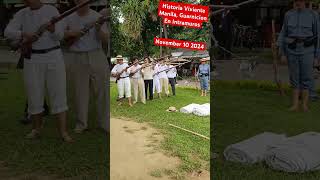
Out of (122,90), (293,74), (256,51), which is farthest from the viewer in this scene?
(293,74)

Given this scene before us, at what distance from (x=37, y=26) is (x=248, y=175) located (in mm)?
1188

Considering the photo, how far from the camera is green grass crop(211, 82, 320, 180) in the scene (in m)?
2.18

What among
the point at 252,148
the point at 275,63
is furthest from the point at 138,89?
the point at 252,148

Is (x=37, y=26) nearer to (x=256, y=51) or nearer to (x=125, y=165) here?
(x=125, y=165)

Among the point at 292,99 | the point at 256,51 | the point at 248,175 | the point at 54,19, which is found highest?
the point at 54,19

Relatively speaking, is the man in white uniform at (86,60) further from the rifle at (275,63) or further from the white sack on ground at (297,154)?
the white sack on ground at (297,154)

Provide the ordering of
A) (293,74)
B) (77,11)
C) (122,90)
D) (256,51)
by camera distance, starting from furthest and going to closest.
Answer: (293,74)
(256,51)
(122,90)
(77,11)

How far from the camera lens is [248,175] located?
2.27 m

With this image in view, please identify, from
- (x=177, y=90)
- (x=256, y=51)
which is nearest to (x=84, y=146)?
(x=177, y=90)

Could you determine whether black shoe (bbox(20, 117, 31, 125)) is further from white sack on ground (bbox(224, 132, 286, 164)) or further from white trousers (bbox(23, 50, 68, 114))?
white sack on ground (bbox(224, 132, 286, 164))

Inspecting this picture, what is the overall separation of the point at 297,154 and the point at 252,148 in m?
0.22

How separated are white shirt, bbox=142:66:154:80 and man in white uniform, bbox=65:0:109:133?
0.15 metres

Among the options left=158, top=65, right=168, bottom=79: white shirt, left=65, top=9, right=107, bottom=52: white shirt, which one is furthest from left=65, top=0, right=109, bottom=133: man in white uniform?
left=158, top=65, right=168, bottom=79: white shirt

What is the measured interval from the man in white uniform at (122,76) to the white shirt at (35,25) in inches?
9.3
